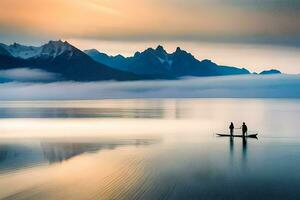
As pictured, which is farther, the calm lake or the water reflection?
the water reflection

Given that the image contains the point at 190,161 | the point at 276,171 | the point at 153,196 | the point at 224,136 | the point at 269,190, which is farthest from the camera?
the point at 224,136

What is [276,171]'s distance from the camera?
38406 millimetres

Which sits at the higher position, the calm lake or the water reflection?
the water reflection

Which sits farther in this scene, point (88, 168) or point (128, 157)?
point (128, 157)

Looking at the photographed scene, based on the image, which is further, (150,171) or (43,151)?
(43,151)

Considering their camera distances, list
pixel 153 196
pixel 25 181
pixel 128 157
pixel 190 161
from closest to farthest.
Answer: pixel 153 196, pixel 25 181, pixel 190 161, pixel 128 157

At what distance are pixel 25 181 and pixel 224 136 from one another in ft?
151

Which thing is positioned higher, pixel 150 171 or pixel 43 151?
pixel 43 151

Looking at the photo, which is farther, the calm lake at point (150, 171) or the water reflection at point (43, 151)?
the water reflection at point (43, 151)

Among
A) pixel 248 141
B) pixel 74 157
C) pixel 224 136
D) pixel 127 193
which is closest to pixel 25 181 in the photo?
pixel 127 193

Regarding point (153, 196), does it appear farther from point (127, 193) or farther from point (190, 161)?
point (190, 161)

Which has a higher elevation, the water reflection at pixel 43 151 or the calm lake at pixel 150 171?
the water reflection at pixel 43 151

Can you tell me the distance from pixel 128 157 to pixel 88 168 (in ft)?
26.3

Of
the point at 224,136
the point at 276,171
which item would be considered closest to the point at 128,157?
the point at 276,171
